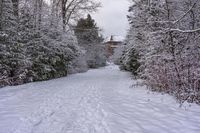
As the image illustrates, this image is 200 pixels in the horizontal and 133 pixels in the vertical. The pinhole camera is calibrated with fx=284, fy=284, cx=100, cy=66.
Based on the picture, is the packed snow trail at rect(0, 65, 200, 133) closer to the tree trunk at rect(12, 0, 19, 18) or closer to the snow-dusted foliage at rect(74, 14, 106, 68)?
the tree trunk at rect(12, 0, 19, 18)

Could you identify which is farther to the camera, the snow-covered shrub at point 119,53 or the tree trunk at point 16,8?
the snow-covered shrub at point 119,53

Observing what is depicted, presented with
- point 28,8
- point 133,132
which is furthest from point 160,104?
point 28,8

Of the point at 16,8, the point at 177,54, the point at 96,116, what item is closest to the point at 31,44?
the point at 16,8

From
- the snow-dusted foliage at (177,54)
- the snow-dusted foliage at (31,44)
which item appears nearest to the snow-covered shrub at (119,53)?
the snow-dusted foliage at (31,44)

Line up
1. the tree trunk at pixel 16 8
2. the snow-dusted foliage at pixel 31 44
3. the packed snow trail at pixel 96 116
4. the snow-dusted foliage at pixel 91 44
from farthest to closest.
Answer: the snow-dusted foliage at pixel 91 44, the tree trunk at pixel 16 8, the snow-dusted foliage at pixel 31 44, the packed snow trail at pixel 96 116

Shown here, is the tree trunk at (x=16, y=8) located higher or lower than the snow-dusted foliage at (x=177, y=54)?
higher

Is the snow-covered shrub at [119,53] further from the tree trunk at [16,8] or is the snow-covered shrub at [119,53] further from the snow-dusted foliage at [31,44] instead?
the tree trunk at [16,8]

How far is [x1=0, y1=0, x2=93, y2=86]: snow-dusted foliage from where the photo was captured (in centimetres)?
1473

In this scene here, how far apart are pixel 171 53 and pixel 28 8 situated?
10.4 m

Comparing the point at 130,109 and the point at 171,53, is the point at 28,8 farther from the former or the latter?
the point at 130,109

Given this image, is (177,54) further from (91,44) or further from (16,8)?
(91,44)

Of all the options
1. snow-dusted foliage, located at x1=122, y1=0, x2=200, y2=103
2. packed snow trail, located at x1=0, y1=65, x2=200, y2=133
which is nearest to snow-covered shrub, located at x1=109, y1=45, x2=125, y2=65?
snow-dusted foliage, located at x1=122, y1=0, x2=200, y2=103

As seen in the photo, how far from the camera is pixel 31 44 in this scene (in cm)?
1772

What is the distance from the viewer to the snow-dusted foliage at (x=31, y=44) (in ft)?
48.3
